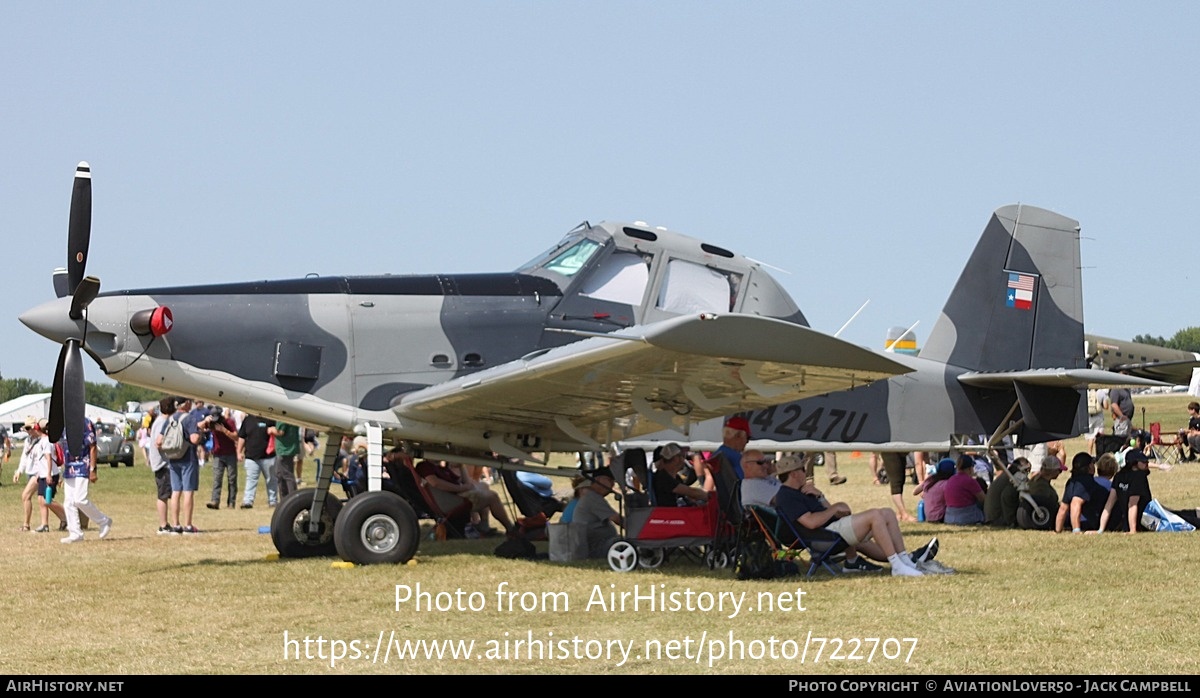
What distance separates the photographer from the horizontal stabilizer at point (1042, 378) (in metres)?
12.0

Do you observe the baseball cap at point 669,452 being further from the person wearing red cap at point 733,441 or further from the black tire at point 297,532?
the black tire at point 297,532

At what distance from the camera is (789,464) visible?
33.1 ft

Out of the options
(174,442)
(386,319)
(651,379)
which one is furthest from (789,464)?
(174,442)

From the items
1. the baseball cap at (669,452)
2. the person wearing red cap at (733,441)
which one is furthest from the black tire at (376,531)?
the person wearing red cap at (733,441)

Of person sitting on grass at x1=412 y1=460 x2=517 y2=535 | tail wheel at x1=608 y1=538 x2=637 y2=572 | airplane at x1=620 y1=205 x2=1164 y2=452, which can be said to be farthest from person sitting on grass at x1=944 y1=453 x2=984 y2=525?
tail wheel at x1=608 y1=538 x2=637 y2=572

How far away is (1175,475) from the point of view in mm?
21000

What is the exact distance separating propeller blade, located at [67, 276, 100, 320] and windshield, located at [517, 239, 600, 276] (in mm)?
3682

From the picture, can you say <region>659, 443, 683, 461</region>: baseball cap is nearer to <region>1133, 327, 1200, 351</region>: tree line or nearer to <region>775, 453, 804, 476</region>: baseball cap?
<region>775, 453, 804, 476</region>: baseball cap

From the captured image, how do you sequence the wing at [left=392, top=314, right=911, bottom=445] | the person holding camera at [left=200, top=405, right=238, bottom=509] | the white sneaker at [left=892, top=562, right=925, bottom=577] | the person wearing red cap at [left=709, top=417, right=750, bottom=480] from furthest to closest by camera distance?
the person holding camera at [left=200, top=405, right=238, bottom=509], the person wearing red cap at [left=709, top=417, right=750, bottom=480], the white sneaker at [left=892, top=562, right=925, bottom=577], the wing at [left=392, top=314, right=911, bottom=445]

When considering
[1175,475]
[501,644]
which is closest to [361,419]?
[501,644]

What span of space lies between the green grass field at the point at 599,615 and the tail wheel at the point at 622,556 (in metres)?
0.14

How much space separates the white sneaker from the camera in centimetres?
919
